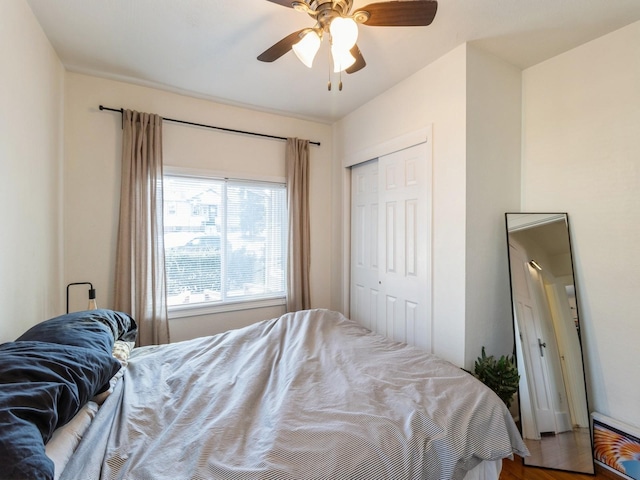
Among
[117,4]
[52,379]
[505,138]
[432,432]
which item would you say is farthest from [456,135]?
[52,379]

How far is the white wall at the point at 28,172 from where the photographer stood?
146 cm

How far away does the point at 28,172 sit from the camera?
171cm

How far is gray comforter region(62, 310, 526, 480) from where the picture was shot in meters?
0.93

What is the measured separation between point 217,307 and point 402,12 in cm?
272

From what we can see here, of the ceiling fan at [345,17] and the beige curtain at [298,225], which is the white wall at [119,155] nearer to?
the beige curtain at [298,225]

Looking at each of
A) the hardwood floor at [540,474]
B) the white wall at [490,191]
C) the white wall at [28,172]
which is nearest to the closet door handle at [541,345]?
the white wall at [490,191]

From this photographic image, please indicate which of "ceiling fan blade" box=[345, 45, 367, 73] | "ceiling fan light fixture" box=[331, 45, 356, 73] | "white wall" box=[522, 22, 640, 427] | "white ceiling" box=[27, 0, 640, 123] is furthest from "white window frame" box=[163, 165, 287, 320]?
"white wall" box=[522, 22, 640, 427]

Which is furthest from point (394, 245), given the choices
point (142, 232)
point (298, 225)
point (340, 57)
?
point (142, 232)

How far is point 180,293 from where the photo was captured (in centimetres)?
274

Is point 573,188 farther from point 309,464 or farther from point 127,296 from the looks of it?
point 127,296

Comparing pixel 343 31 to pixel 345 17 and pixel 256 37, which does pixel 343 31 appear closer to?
pixel 345 17

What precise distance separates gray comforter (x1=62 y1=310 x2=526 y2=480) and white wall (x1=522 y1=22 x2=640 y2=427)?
113cm

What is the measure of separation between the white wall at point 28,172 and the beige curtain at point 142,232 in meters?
0.42

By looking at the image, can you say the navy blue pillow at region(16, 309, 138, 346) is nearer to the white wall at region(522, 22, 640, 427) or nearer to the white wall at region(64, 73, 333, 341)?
the white wall at region(64, 73, 333, 341)
